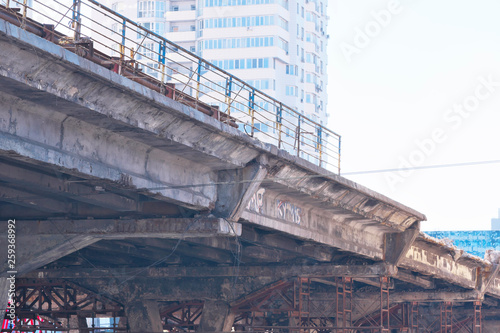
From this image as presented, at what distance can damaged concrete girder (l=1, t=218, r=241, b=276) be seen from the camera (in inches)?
733

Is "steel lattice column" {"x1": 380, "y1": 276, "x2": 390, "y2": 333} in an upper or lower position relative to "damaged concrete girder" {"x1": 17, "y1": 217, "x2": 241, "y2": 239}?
lower

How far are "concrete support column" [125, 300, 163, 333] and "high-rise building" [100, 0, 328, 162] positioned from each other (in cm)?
9283

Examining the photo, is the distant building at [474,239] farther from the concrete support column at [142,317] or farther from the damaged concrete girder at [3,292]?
the damaged concrete girder at [3,292]

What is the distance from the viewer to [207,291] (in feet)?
99.7

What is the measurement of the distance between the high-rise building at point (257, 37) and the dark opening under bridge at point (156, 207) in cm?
9333

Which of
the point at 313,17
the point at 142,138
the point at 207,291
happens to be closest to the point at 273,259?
the point at 207,291

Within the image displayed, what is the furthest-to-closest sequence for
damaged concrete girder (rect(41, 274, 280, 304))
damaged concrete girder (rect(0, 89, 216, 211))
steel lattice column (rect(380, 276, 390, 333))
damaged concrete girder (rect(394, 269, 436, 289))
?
damaged concrete girder (rect(394, 269, 436, 289)) → damaged concrete girder (rect(41, 274, 280, 304)) → steel lattice column (rect(380, 276, 390, 333)) → damaged concrete girder (rect(0, 89, 216, 211))

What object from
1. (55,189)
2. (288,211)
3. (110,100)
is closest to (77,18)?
(110,100)

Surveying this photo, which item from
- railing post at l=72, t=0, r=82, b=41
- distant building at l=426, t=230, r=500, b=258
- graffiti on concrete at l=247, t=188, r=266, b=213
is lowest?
graffiti on concrete at l=247, t=188, r=266, b=213

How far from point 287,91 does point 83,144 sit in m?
119

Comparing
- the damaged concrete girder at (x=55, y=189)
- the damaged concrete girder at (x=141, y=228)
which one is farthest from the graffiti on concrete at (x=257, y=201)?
the damaged concrete girder at (x=55, y=189)

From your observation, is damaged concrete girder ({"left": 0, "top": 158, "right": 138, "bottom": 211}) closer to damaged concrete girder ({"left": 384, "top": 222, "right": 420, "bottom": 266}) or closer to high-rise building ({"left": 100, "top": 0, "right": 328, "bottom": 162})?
damaged concrete girder ({"left": 384, "top": 222, "right": 420, "bottom": 266})

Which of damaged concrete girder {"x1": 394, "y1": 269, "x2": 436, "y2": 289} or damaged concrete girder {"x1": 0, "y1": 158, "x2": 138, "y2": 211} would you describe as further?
damaged concrete girder {"x1": 394, "y1": 269, "x2": 436, "y2": 289}

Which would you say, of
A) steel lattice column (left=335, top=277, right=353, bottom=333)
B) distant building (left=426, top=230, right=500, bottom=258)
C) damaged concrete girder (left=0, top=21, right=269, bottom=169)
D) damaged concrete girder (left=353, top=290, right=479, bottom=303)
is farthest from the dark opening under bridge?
distant building (left=426, top=230, right=500, bottom=258)
